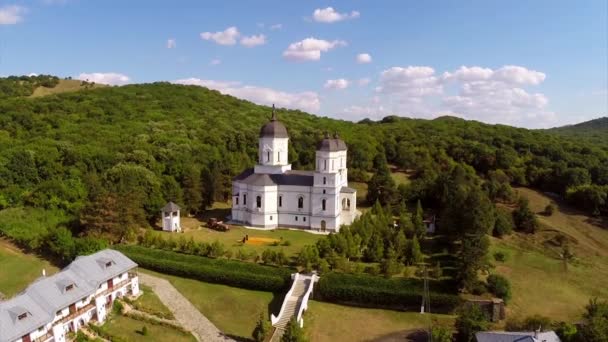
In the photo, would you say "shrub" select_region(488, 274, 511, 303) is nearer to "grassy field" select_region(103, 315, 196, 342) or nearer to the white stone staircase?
the white stone staircase

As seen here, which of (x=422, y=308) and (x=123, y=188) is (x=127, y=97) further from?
(x=422, y=308)

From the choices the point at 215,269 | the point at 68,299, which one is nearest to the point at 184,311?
the point at 215,269

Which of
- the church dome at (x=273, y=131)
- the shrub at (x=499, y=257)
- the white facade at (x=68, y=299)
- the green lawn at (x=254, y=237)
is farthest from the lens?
the church dome at (x=273, y=131)

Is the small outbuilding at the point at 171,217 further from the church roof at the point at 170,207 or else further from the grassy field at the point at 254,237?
the grassy field at the point at 254,237

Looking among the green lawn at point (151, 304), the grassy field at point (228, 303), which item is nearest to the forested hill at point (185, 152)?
the green lawn at point (151, 304)

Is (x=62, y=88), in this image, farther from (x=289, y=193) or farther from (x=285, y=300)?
(x=285, y=300)

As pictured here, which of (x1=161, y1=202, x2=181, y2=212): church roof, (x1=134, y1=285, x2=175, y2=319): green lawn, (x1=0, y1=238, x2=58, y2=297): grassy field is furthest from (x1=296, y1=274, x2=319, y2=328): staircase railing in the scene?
(x1=0, y1=238, x2=58, y2=297): grassy field
